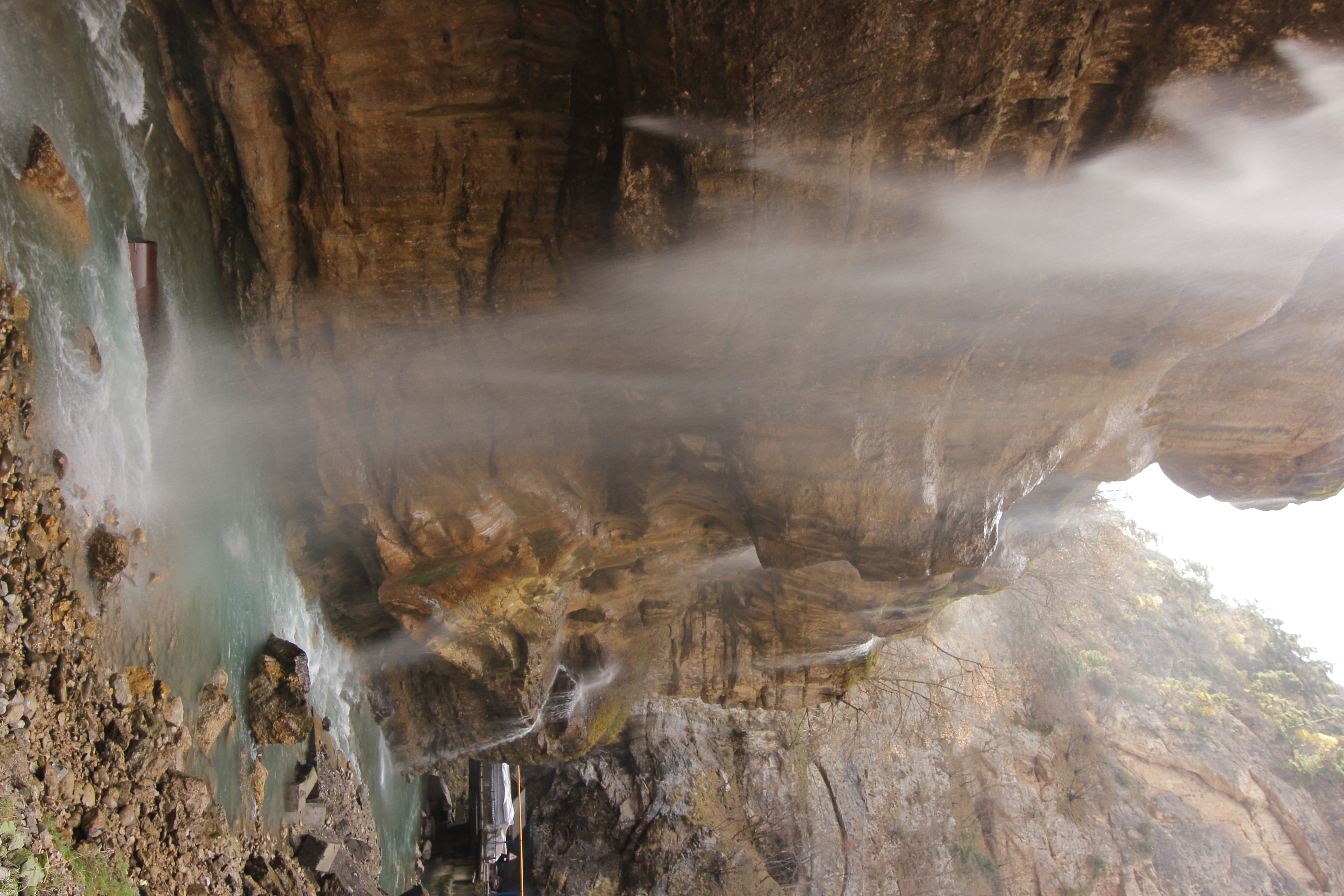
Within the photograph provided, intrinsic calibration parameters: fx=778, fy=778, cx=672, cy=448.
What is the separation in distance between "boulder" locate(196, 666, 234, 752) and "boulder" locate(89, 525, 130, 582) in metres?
1.42

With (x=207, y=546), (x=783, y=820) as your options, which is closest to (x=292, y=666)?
(x=207, y=546)

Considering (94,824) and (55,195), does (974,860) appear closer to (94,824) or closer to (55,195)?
(94,824)

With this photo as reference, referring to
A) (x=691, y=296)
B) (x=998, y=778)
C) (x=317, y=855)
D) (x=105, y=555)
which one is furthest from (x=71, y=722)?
(x=998, y=778)

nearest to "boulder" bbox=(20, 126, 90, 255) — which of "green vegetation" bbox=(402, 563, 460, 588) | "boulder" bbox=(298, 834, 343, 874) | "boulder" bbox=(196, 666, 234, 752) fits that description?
"boulder" bbox=(196, 666, 234, 752)

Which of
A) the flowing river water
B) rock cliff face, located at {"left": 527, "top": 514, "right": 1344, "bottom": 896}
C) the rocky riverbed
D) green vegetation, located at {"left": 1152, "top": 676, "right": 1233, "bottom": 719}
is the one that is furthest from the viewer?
green vegetation, located at {"left": 1152, "top": 676, "right": 1233, "bottom": 719}

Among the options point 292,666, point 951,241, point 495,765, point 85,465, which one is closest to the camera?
point 85,465

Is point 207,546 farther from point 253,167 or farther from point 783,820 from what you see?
point 783,820

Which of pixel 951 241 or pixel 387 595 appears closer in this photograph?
pixel 951 241

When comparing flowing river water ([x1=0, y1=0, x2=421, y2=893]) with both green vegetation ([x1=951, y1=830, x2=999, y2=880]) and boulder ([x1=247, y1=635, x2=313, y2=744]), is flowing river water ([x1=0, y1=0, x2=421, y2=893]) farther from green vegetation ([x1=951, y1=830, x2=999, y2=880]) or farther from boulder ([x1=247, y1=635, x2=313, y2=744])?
green vegetation ([x1=951, y1=830, x2=999, y2=880])

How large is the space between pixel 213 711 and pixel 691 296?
432cm

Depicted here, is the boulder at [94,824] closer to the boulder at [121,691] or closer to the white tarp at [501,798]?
the boulder at [121,691]

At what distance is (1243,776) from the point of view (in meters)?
16.1

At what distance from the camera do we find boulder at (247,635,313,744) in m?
6.13

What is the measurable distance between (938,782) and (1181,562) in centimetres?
1219
